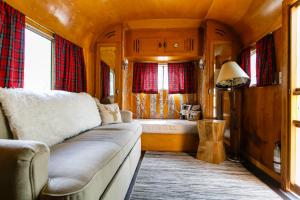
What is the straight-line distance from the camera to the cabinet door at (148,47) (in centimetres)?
337

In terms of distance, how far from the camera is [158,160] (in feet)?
8.75

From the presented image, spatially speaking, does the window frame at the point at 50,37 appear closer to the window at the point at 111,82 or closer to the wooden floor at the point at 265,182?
the window at the point at 111,82

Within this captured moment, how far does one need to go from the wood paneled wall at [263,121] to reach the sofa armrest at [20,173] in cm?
230

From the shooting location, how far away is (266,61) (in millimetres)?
2221

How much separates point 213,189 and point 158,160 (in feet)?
3.27

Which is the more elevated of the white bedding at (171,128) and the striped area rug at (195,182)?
the white bedding at (171,128)

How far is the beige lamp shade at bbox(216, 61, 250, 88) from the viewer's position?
2.47 m

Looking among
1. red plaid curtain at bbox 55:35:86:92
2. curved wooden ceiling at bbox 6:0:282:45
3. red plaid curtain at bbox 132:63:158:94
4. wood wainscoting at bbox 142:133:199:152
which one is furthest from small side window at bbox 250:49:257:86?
red plaid curtain at bbox 55:35:86:92

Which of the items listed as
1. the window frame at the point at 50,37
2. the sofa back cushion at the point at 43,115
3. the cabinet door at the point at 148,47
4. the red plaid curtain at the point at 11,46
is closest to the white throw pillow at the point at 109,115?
the sofa back cushion at the point at 43,115

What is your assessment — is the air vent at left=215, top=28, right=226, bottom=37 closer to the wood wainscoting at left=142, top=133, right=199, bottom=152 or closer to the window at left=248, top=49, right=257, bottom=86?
the window at left=248, top=49, right=257, bottom=86

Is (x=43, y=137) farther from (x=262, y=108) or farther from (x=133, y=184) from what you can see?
(x=262, y=108)

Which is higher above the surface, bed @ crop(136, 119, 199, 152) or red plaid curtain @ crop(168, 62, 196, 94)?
red plaid curtain @ crop(168, 62, 196, 94)

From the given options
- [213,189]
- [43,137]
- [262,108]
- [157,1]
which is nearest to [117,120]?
[43,137]

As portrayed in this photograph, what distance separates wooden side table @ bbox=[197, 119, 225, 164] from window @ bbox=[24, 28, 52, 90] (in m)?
2.31
